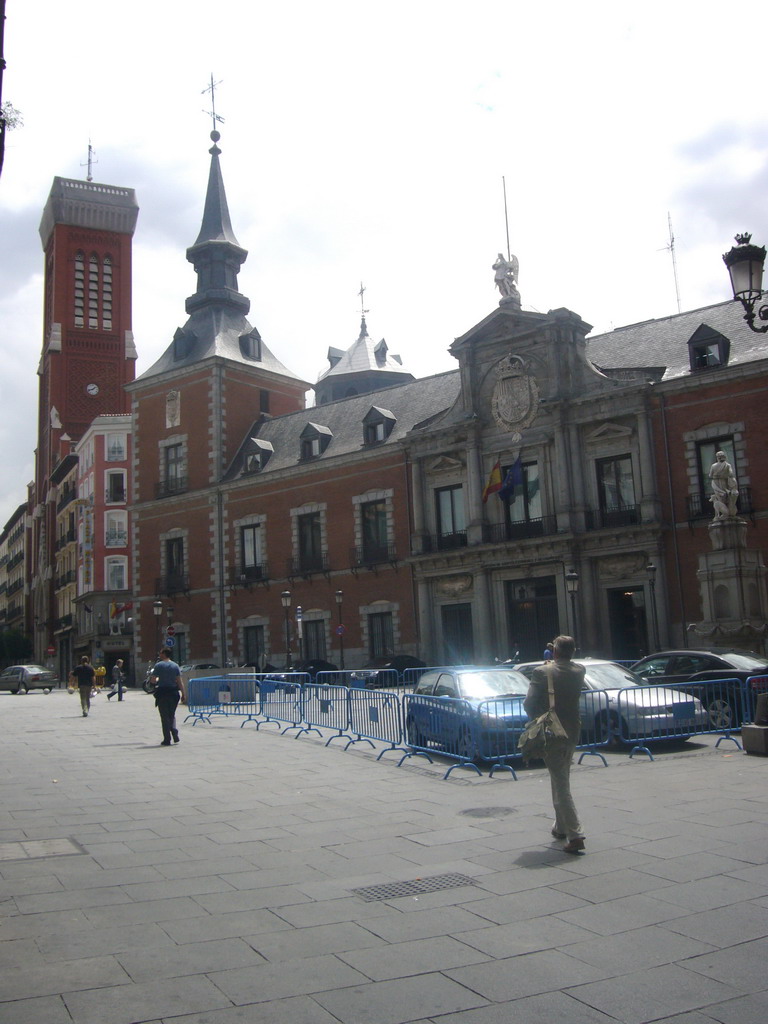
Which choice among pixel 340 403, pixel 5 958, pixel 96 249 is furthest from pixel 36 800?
pixel 96 249

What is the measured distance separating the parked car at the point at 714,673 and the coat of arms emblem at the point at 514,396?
1687 centimetres

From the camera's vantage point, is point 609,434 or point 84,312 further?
point 84,312

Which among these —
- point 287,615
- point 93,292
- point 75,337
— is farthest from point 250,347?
point 93,292

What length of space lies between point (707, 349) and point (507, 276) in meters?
8.85

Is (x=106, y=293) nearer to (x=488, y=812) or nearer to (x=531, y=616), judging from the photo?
(x=531, y=616)

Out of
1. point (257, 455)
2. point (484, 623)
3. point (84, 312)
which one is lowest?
point (484, 623)

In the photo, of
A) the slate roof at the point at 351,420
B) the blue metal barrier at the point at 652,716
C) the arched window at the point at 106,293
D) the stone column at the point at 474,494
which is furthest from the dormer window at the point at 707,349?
the arched window at the point at 106,293

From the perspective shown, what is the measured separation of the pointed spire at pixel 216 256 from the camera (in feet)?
167

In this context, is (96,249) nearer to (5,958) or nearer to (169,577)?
(169,577)

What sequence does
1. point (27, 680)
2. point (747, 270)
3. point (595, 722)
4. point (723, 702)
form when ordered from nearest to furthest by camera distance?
1. point (747, 270)
2. point (595, 722)
3. point (723, 702)
4. point (27, 680)

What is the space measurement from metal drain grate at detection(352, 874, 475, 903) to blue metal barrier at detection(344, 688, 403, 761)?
7.44 meters

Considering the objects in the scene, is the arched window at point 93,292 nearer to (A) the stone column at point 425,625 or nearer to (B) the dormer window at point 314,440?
(B) the dormer window at point 314,440

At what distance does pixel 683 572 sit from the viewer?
30.8 m

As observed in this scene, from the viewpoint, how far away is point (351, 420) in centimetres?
4291
